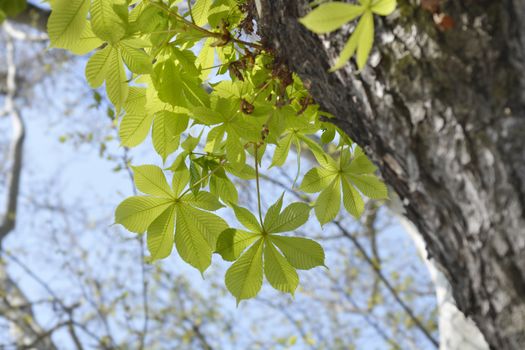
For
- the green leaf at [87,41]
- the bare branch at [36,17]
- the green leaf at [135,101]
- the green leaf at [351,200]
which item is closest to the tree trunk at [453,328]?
the green leaf at [351,200]

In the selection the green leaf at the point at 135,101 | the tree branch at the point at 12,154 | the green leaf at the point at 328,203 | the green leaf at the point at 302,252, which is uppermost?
the tree branch at the point at 12,154

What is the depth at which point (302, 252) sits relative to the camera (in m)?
0.84

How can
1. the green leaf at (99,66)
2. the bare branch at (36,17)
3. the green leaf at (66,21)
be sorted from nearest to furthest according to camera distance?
1. the green leaf at (66,21)
2. the green leaf at (99,66)
3. the bare branch at (36,17)

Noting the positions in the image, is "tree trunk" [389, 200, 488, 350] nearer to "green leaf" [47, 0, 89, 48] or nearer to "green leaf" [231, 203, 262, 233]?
"green leaf" [231, 203, 262, 233]

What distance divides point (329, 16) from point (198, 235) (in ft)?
1.57

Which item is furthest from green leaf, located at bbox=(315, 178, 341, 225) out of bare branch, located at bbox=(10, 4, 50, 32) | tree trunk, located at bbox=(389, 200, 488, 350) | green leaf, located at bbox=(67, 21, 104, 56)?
bare branch, located at bbox=(10, 4, 50, 32)

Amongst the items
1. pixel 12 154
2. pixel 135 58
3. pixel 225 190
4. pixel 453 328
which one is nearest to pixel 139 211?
pixel 225 190

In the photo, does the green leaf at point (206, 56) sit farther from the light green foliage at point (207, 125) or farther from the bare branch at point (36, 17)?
the bare branch at point (36, 17)

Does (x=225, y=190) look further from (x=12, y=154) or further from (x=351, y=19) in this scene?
(x=12, y=154)

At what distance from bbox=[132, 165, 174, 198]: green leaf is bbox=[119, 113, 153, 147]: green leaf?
0.05 m

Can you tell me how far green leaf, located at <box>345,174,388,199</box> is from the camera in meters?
0.96

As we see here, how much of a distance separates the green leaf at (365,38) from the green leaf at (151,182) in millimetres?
475

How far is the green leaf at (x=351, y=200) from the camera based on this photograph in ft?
3.18

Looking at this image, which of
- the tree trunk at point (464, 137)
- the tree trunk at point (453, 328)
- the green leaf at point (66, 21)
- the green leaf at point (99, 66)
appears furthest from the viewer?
the tree trunk at point (453, 328)
